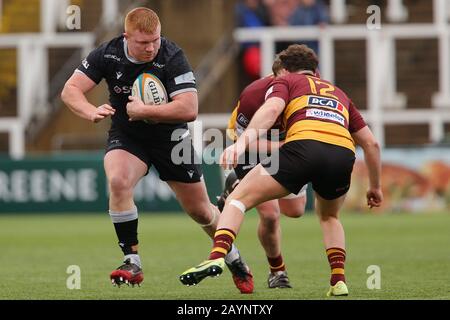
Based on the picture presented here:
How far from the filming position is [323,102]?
9.48m

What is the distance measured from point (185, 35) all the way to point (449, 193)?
7.35m

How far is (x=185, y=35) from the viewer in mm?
27766

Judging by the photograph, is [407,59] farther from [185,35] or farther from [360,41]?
[185,35]

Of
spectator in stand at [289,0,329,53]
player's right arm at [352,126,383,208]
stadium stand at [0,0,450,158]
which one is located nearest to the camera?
player's right arm at [352,126,383,208]

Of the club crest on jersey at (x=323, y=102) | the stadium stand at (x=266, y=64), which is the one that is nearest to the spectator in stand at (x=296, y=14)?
the stadium stand at (x=266, y=64)

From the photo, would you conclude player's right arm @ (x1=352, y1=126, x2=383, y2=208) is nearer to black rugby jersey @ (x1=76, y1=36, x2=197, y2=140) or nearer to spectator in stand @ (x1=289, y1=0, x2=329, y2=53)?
black rugby jersey @ (x1=76, y1=36, x2=197, y2=140)

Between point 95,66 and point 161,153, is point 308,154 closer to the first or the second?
point 161,153

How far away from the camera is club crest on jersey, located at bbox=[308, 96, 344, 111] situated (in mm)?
9461

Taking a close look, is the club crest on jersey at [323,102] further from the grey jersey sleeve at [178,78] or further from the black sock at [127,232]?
the black sock at [127,232]

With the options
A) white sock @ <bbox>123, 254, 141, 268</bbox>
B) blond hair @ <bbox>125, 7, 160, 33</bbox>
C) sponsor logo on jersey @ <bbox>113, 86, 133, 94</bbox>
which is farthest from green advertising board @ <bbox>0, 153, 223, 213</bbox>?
blond hair @ <bbox>125, 7, 160, 33</bbox>

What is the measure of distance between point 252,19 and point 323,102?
677 inches

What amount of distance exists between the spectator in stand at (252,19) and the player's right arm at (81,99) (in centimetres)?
1617

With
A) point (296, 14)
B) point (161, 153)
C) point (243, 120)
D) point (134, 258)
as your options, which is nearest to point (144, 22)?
point (161, 153)

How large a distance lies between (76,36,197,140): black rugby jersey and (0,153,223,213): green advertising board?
1428 centimetres
